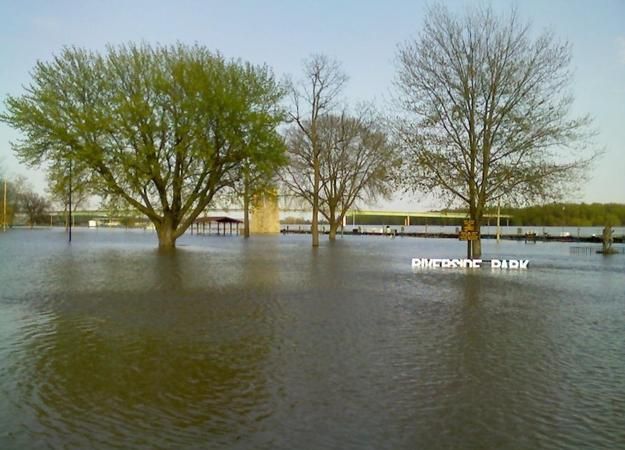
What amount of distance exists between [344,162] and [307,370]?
43.6m

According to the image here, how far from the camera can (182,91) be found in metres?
31.3

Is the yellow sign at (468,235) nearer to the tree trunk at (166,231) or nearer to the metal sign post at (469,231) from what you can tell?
the metal sign post at (469,231)

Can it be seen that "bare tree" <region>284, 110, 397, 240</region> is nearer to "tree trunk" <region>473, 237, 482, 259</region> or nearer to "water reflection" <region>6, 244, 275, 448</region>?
"tree trunk" <region>473, 237, 482, 259</region>

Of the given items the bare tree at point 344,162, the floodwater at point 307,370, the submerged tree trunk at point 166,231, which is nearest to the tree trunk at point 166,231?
the submerged tree trunk at point 166,231

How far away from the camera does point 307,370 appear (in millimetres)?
6309

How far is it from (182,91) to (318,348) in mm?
26467

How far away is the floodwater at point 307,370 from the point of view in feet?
14.7

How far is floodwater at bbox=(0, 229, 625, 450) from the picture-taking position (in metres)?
4.47

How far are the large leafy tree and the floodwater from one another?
19.1m

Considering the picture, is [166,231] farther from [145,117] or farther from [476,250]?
[476,250]

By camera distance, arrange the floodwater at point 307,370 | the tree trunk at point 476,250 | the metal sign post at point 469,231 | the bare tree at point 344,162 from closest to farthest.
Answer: the floodwater at point 307,370 < the metal sign post at point 469,231 < the tree trunk at point 476,250 < the bare tree at point 344,162

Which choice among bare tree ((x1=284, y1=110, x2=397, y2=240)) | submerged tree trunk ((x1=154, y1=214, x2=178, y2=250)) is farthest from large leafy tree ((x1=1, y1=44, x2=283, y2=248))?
bare tree ((x1=284, y1=110, x2=397, y2=240))

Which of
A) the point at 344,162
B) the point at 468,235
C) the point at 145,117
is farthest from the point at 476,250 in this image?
the point at 344,162

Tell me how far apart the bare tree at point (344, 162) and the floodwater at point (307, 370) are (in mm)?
32544
